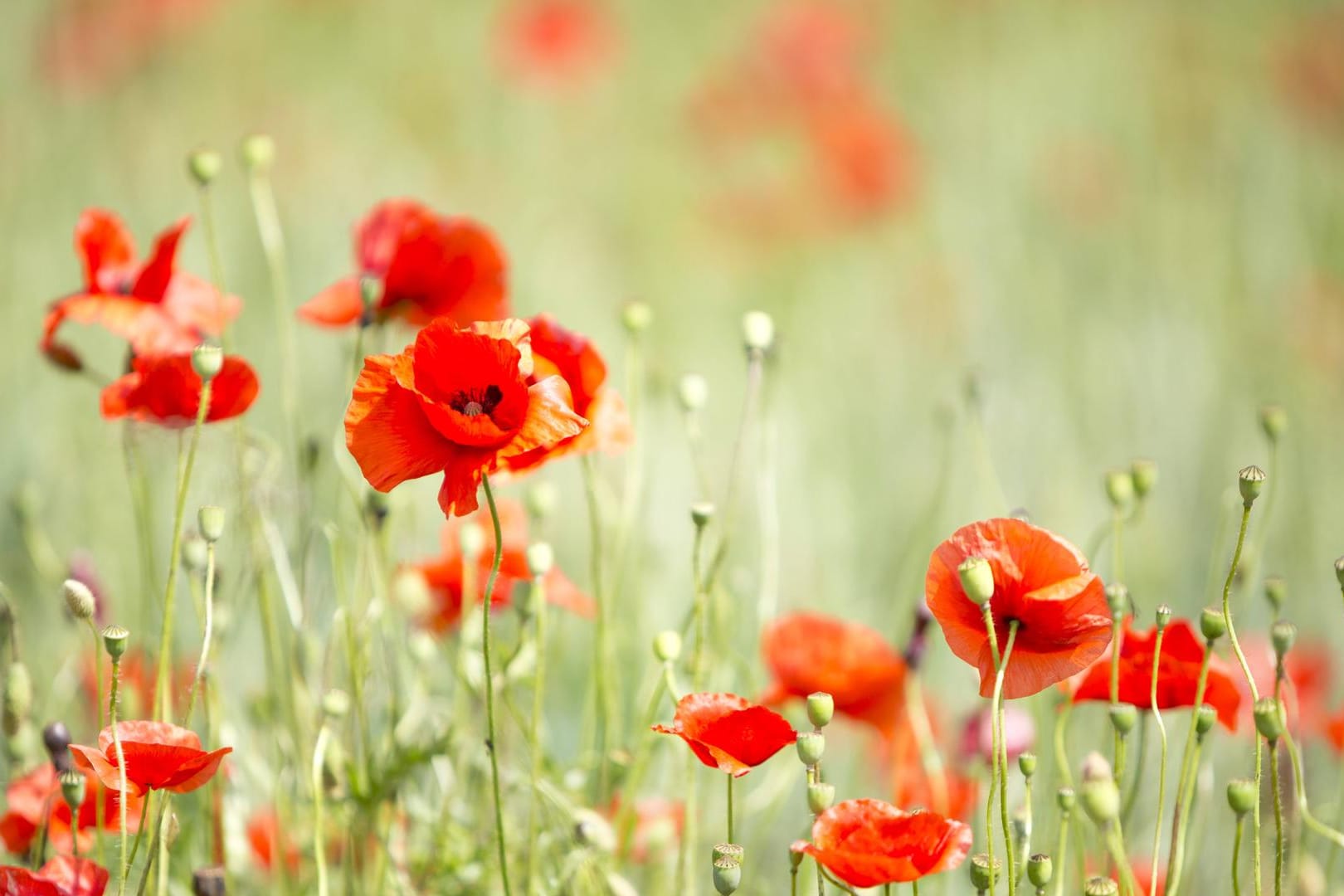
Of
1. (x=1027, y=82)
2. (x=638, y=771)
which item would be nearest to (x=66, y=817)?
(x=638, y=771)

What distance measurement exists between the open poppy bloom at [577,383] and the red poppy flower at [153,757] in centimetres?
19

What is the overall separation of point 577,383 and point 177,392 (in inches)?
7.9

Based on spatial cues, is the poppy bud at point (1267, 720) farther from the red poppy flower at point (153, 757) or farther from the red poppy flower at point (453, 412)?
the red poppy flower at point (153, 757)

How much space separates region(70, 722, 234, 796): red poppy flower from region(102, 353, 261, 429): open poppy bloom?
0.16m

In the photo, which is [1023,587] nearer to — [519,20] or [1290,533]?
[1290,533]

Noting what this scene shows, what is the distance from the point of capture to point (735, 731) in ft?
1.85

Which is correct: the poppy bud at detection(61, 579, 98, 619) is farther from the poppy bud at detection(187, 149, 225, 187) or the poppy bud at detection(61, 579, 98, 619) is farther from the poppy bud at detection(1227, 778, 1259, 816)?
the poppy bud at detection(1227, 778, 1259, 816)

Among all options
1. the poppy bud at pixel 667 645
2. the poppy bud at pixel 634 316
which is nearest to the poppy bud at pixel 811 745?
the poppy bud at pixel 667 645

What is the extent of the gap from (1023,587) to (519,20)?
9.13 ft

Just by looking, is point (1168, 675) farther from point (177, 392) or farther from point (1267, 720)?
point (177, 392)

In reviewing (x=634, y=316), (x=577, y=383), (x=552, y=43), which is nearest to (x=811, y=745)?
(x=577, y=383)

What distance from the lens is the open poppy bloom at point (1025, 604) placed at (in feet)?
1.81

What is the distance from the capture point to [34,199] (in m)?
2.38

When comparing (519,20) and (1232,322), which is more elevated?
(519,20)
